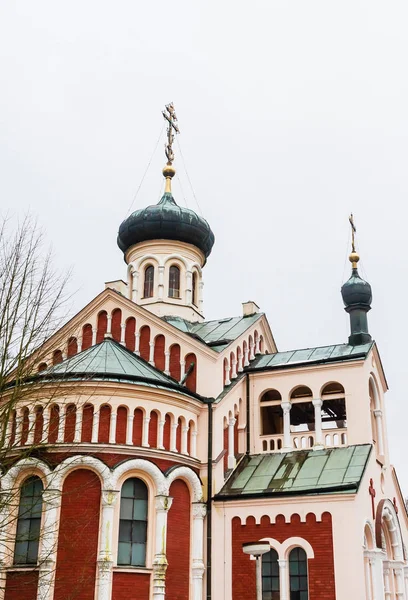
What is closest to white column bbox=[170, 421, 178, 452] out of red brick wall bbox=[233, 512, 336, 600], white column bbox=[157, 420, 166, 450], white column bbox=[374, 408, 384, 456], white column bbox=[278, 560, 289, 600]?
white column bbox=[157, 420, 166, 450]

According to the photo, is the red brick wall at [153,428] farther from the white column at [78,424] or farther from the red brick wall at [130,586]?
the red brick wall at [130,586]

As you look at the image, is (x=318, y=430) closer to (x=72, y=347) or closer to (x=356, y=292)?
(x=356, y=292)

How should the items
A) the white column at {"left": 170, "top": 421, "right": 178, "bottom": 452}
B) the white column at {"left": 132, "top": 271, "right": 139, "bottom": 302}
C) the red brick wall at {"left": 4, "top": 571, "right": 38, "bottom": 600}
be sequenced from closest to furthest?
the red brick wall at {"left": 4, "top": 571, "right": 38, "bottom": 600} → the white column at {"left": 170, "top": 421, "right": 178, "bottom": 452} → the white column at {"left": 132, "top": 271, "right": 139, "bottom": 302}

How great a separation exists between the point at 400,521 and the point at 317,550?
5779 millimetres

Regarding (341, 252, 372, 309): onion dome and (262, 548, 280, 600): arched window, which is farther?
(341, 252, 372, 309): onion dome

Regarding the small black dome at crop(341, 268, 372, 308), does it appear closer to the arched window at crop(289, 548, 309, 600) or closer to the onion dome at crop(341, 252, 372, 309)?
the onion dome at crop(341, 252, 372, 309)

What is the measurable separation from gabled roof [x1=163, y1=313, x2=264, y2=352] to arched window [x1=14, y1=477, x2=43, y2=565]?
21.5ft

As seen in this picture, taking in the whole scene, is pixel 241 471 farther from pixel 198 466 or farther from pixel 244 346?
pixel 244 346

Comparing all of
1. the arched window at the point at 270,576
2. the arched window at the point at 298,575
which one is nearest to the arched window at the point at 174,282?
the arched window at the point at 270,576

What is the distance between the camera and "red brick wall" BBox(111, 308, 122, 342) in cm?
2241

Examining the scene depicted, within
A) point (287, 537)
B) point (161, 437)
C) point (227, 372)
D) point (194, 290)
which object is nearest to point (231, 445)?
point (227, 372)

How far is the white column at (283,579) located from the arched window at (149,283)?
11.3m

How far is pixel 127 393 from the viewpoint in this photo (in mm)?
18281

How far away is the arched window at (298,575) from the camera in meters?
17.8
